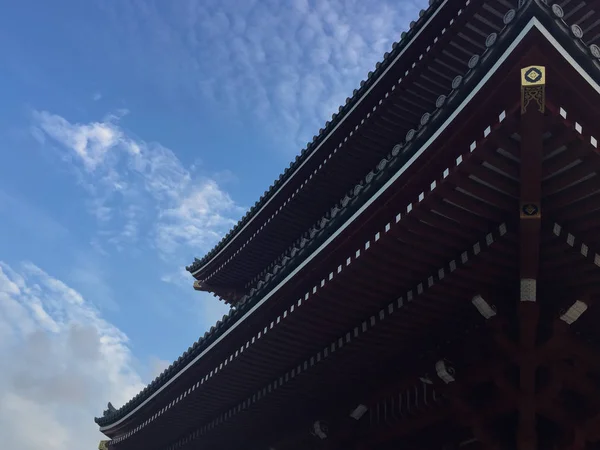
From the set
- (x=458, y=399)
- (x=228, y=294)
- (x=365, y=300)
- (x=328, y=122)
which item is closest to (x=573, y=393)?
(x=458, y=399)

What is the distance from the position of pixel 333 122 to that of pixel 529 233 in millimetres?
8031

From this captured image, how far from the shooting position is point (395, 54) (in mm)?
11508

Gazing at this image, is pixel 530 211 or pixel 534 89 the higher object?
pixel 534 89

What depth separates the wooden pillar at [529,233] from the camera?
5.19 meters

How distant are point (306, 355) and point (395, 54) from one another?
252 inches

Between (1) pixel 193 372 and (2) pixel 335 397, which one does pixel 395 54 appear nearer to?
(2) pixel 335 397

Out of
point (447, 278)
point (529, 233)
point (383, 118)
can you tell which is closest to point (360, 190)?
point (447, 278)

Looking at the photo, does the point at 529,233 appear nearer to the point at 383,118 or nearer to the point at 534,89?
the point at 534,89

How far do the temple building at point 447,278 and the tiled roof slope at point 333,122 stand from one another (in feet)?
0.25

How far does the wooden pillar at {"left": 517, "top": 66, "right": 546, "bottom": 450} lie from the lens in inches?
204

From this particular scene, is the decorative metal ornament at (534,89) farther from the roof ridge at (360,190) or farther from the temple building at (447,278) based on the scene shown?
the roof ridge at (360,190)

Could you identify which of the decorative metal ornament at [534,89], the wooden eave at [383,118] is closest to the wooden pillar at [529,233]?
the decorative metal ornament at [534,89]

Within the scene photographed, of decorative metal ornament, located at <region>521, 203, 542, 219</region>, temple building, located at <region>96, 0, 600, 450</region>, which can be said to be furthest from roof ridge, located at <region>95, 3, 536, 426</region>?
decorative metal ornament, located at <region>521, 203, 542, 219</region>

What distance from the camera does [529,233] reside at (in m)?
5.93
